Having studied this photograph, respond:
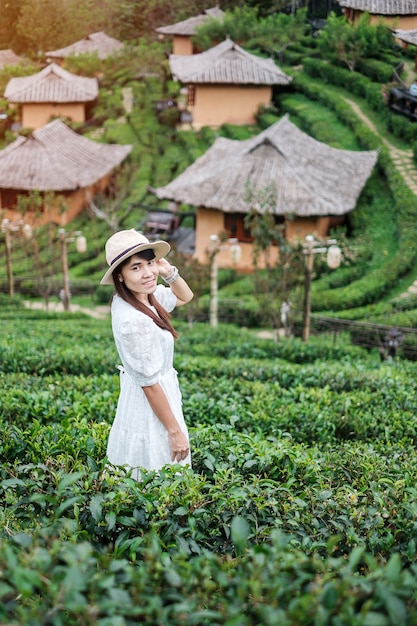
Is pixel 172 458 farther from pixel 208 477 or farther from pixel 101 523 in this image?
pixel 101 523

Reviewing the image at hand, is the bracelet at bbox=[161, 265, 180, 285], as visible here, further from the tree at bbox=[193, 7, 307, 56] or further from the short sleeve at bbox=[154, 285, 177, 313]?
the tree at bbox=[193, 7, 307, 56]

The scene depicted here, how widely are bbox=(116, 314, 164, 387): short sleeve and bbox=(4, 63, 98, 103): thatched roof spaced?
31291 millimetres

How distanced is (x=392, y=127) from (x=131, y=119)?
1456 cm

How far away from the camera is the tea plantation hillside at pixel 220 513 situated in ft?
7.19

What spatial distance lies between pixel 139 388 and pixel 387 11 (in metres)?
25.3

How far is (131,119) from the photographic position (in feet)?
119

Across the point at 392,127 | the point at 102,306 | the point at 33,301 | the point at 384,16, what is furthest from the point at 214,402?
the point at 384,16

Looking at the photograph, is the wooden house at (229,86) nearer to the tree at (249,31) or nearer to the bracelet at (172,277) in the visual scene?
the tree at (249,31)

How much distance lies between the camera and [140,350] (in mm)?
3896

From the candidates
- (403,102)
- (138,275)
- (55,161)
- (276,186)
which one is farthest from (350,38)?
(138,275)

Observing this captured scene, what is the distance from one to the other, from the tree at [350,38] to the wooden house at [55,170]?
32.8 ft

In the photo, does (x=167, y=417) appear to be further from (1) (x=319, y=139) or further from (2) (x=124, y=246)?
(1) (x=319, y=139)

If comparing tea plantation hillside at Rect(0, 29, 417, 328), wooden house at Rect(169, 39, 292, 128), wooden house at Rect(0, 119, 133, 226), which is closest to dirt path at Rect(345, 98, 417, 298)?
tea plantation hillside at Rect(0, 29, 417, 328)

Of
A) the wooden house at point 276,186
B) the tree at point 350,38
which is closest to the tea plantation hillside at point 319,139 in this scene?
the tree at point 350,38
